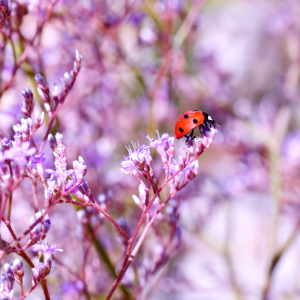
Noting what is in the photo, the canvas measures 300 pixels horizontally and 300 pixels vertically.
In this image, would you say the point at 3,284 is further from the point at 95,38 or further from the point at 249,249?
the point at 249,249

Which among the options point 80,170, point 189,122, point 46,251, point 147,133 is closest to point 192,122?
point 189,122

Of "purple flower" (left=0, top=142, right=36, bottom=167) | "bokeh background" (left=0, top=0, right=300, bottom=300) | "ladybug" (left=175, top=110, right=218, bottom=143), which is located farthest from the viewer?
"bokeh background" (left=0, top=0, right=300, bottom=300)

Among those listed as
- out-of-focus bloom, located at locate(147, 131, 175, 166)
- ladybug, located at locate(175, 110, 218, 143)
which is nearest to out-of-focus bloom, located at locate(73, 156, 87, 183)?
out-of-focus bloom, located at locate(147, 131, 175, 166)

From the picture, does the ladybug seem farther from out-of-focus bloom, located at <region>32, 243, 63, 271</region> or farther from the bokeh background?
out-of-focus bloom, located at <region>32, 243, 63, 271</region>

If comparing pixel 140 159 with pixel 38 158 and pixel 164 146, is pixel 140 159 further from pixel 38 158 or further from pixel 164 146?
pixel 38 158

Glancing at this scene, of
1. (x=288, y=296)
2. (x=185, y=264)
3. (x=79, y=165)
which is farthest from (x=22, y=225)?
(x=185, y=264)

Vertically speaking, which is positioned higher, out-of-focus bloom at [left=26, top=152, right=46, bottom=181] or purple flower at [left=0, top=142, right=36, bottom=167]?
out-of-focus bloom at [left=26, top=152, right=46, bottom=181]
